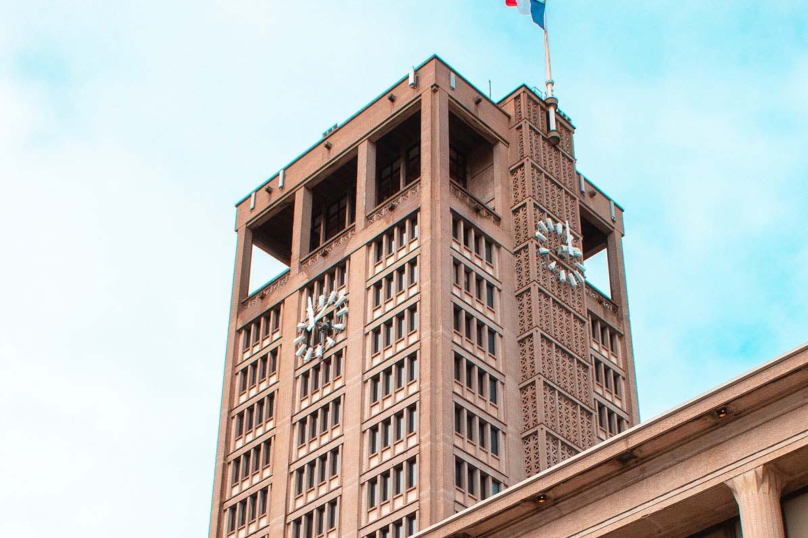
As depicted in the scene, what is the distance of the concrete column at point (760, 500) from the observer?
106ft

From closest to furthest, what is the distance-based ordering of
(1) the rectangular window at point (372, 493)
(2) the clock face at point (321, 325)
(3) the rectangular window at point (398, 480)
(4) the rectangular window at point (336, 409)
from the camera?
(3) the rectangular window at point (398, 480) → (1) the rectangular window at point (372, 493) → (4) the rectangular window at point (336, 409) → (2) the clock face at point (321, 325)

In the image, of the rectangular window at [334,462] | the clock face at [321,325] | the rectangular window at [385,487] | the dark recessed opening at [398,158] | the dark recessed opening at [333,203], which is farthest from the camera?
the dark recessed opening at [333,203]

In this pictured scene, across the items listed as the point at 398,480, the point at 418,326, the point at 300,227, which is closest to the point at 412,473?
the point at 398,480

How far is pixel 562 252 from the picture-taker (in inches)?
3659

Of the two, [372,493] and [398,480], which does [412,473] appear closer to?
[398,480]

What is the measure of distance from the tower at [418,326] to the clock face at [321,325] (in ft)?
0.38

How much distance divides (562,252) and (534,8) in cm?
2120

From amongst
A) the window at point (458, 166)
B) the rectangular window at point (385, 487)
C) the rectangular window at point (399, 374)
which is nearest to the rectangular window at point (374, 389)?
the rectangular window at point (399, 374)

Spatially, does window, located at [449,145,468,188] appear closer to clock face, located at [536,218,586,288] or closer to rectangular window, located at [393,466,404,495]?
clock face, located at [536,218,586,288]

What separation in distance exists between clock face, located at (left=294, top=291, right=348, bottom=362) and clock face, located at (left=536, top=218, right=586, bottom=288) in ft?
44.4

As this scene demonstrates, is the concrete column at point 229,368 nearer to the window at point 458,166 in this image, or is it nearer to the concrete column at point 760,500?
the window at point 458,166

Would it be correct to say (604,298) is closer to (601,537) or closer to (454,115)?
(454,115)

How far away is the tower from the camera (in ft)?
263

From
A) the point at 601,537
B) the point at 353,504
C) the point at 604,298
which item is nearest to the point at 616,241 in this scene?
the point at 604,298
